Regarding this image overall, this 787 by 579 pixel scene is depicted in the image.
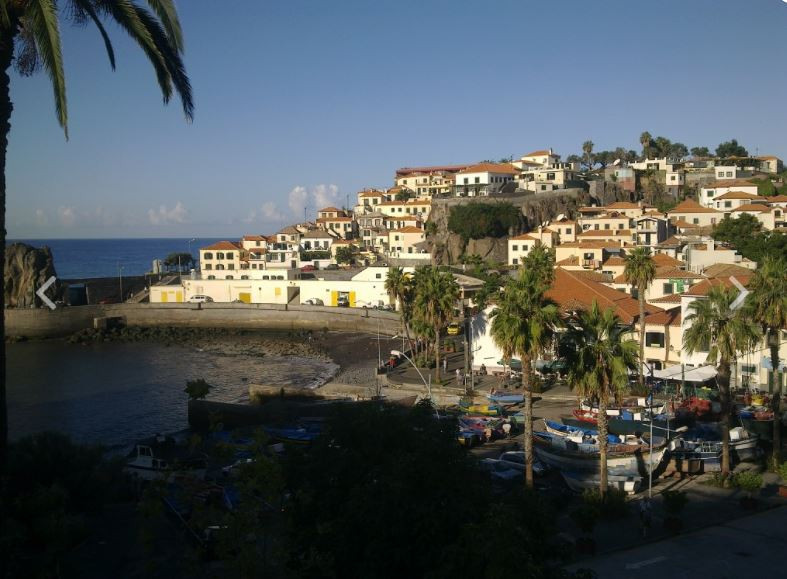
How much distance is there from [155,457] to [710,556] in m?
24.5

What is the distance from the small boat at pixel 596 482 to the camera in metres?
24.4

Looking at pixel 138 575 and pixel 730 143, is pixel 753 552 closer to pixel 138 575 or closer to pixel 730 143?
pixel 138 575

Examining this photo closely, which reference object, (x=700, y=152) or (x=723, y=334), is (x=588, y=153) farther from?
(x=723, y=334)

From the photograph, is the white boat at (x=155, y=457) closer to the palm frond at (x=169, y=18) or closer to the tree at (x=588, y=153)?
the palm frond at (x=169, y=18)

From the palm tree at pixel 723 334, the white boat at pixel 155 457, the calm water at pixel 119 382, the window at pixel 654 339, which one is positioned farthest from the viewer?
the calm water at pixel 119 382

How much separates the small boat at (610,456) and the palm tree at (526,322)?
390 cm

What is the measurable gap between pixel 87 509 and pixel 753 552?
18.2 meters

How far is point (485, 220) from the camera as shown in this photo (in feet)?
297

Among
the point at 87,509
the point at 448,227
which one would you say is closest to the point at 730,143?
the point at 448,227

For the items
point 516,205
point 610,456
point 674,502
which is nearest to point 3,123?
point 674,502

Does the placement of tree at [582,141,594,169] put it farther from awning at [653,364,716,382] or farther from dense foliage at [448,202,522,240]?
awning at [653,364,716,382]

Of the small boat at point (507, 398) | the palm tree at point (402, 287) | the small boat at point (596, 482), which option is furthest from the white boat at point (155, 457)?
the palm tree at point (402, 287)

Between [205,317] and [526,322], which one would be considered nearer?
[526,322]

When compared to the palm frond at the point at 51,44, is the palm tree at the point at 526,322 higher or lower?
lower
